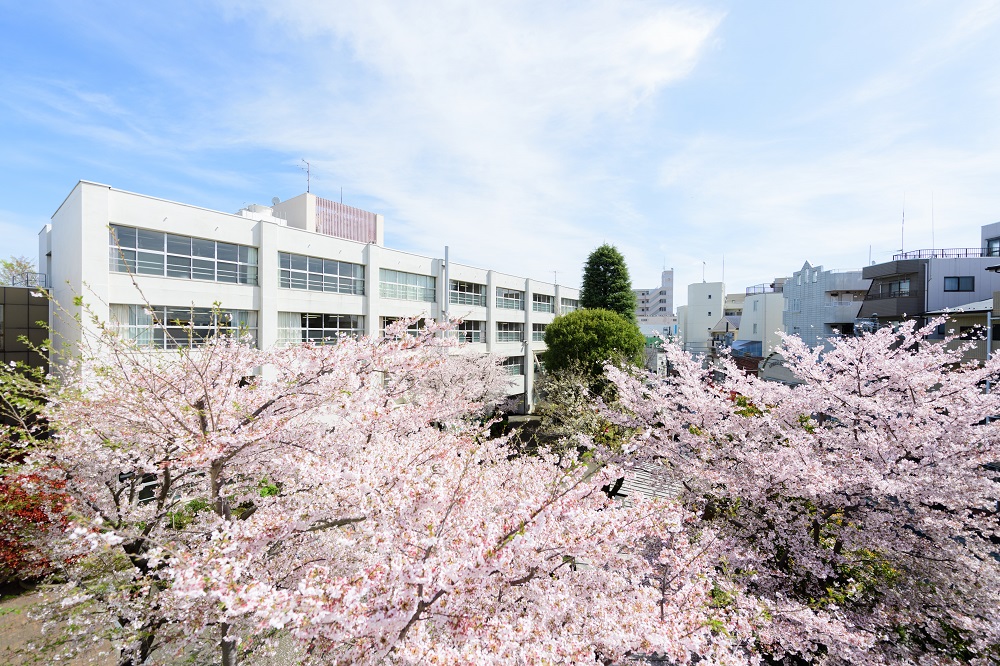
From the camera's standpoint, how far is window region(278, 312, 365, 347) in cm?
2041

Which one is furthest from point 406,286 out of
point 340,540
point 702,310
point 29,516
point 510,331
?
point 702,310

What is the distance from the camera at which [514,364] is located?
118 ft

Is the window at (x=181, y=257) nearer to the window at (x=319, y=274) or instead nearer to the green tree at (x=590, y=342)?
the window at (x=319, y=274)

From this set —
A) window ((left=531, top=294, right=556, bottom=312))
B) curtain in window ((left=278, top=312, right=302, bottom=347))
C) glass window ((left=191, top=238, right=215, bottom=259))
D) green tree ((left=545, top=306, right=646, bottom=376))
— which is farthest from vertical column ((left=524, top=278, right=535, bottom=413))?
glass window ((left=191, top=238, right=215, bottom=259))

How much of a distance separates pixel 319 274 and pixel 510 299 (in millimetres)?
17322

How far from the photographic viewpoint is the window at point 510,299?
114 ft

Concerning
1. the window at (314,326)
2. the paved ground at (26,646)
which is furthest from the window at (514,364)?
the paved ground at (26,646)

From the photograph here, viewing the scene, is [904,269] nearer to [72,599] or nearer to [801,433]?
[801,433]

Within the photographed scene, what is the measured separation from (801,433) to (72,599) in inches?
424

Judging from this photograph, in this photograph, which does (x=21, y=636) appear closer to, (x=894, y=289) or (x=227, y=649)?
(x=227, y=649)

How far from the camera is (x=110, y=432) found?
229 inches

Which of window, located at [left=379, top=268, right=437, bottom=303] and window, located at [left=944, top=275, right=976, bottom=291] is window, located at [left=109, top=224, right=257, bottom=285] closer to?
window, located at [left=379, top=268, right=437, bottom=303]

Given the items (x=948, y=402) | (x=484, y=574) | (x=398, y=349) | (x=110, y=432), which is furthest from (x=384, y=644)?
(x=948, y=402)

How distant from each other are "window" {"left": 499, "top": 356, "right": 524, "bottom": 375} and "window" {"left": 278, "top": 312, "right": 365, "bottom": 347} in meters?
13.3
